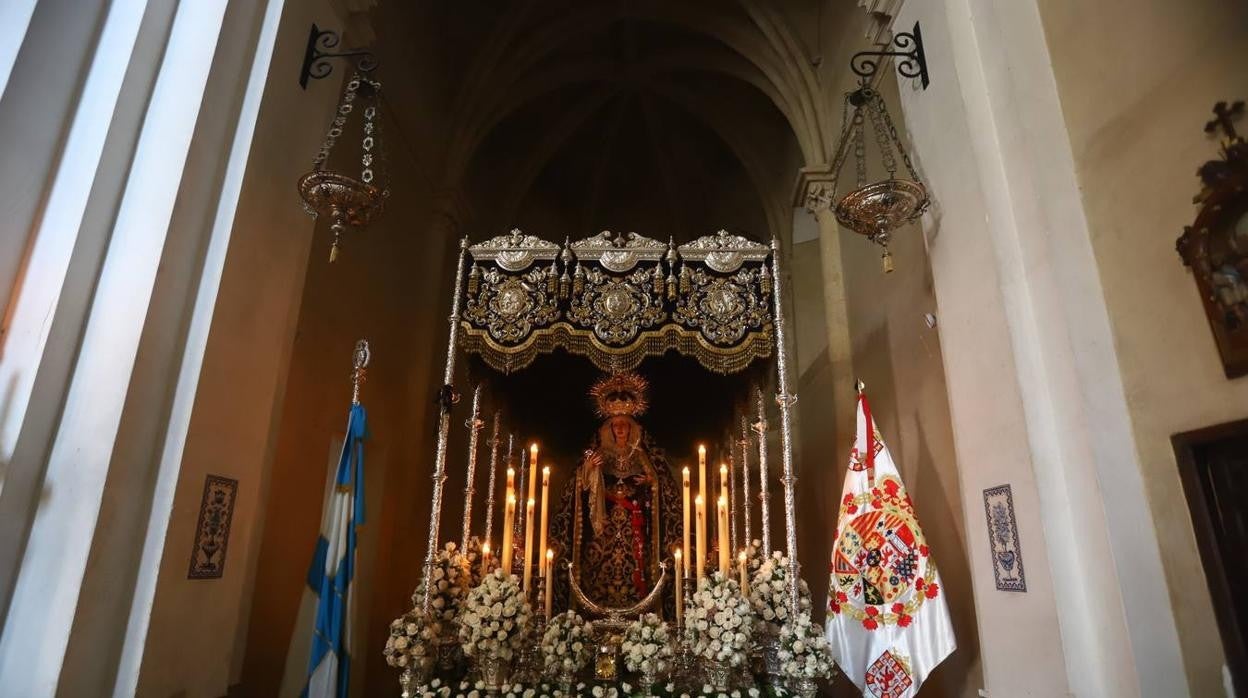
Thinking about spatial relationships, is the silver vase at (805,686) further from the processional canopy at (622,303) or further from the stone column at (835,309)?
the stone column at (835,309)

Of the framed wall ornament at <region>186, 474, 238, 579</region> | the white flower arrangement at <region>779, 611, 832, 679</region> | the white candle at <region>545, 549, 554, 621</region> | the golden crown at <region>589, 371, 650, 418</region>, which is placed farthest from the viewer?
the golden crown at <region>589, 371, 650, 418</region>

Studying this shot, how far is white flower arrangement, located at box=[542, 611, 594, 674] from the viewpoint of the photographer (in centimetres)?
439

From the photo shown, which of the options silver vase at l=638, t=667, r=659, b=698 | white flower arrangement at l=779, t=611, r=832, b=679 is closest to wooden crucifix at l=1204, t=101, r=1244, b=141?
white flower arrangement at l=779, t=611, r=832, b=679

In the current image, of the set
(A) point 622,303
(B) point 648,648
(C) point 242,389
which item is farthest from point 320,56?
(B) point 648,648

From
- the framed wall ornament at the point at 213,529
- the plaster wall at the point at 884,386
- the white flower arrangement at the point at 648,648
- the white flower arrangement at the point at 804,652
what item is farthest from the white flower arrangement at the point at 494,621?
the plaster wall at the point at 884,386

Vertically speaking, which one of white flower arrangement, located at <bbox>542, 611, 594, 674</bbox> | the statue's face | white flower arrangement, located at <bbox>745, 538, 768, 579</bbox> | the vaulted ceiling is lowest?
white flower arrangement, located at <bbox>542, 611, 594, 674</bbox>

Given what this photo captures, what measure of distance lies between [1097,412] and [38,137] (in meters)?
5.07

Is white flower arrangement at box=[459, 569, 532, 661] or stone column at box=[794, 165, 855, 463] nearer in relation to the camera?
white flower arrangement at box=[459, 569, 532, 661]

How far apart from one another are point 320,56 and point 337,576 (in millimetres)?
3405

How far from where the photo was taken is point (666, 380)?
7504mm

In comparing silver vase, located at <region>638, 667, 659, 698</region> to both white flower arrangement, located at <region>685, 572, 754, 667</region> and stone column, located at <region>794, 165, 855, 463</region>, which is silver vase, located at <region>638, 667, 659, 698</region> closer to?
white flower arrangement, located at <region>685, 572, 754, 667</region>

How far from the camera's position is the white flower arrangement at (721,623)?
167 inches

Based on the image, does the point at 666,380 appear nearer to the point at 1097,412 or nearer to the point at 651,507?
the point at 651,507

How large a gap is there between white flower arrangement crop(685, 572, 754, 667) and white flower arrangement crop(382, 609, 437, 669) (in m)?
1.67
